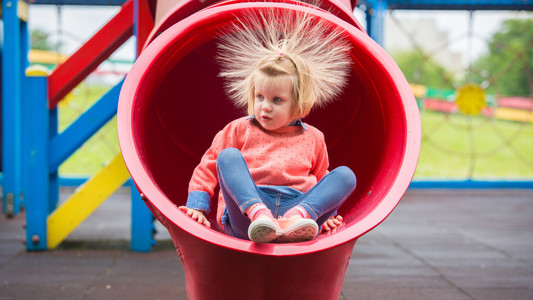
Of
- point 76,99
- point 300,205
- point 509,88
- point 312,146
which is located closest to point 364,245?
point 312,146

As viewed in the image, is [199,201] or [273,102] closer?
[199,201]

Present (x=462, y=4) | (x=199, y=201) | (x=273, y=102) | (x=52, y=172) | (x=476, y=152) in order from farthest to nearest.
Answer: (x=476, y=152) < (x=462, y=4) < (x=52, y=172) < (x=273, y=102) < (x=199, y=201)

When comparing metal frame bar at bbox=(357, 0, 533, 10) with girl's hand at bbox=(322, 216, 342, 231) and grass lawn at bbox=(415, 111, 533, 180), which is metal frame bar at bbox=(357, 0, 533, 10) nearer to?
grass lawn at bbox=(415, 111, 533, 180)

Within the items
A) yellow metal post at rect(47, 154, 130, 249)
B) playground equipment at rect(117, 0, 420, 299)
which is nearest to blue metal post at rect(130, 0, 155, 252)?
yellow metal post at rect(47, 154, 130, 249)

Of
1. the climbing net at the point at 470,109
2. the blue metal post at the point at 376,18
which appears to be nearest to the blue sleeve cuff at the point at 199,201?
the blue metal post at the point at 376,18

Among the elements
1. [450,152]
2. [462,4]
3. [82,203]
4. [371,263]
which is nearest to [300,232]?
[371,263]

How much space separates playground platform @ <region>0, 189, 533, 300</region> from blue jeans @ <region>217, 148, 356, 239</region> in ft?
2.11

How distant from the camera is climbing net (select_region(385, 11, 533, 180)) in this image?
5027mm

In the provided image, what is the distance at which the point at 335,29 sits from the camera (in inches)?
57.1

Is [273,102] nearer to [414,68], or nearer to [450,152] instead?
[450,152]

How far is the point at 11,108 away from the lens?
3.49 metres

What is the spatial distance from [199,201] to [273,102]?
14.3 inches

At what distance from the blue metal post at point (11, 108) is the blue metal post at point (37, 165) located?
1.09 metres

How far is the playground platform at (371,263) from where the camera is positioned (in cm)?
196
